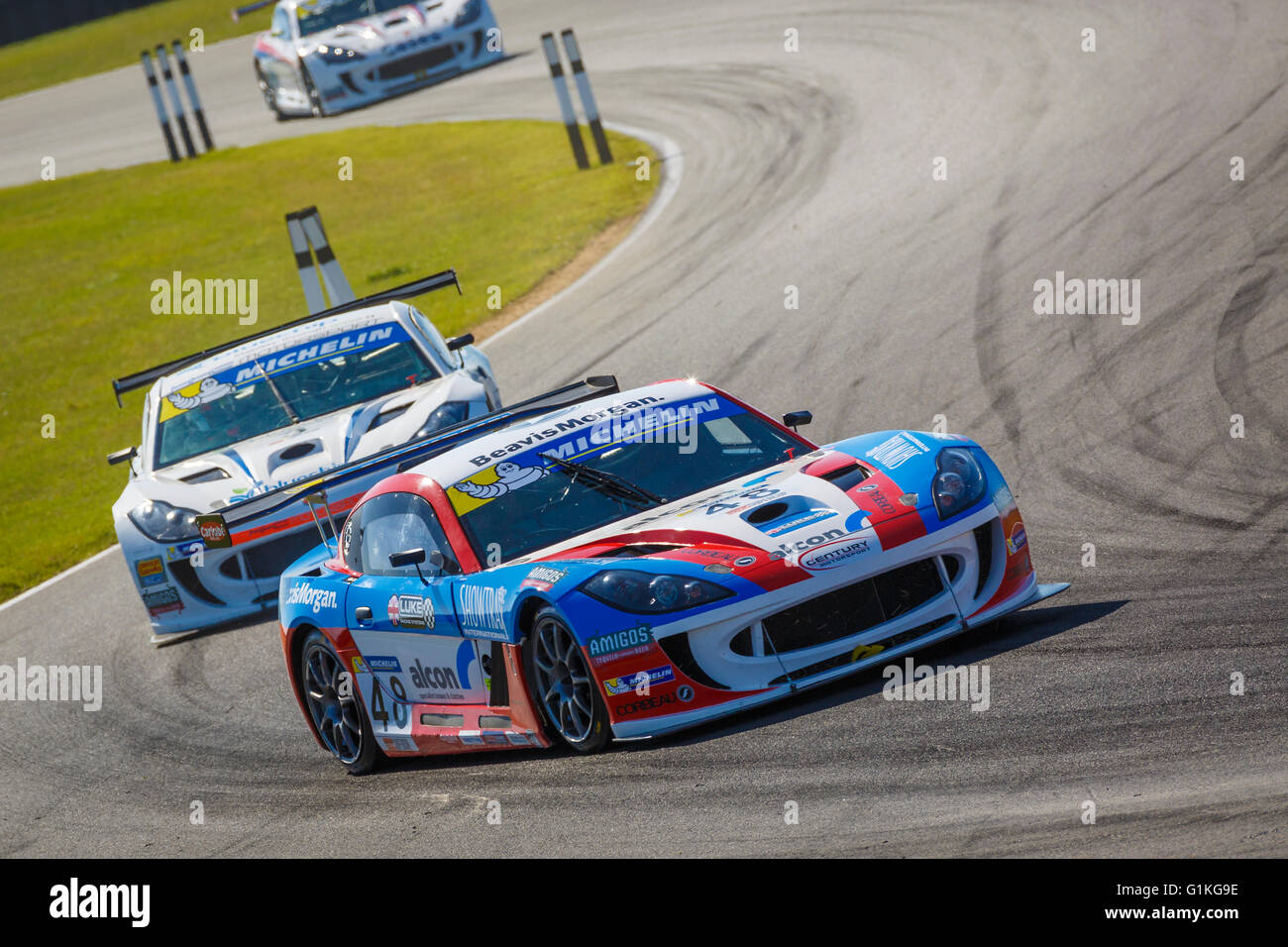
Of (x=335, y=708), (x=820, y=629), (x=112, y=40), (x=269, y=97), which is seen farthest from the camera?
(x=112, y=40)

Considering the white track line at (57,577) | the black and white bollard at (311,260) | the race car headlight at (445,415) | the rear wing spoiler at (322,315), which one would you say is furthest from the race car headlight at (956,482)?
the black and white bollard at (311,260)

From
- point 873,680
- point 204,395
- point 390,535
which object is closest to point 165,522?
point 204,395

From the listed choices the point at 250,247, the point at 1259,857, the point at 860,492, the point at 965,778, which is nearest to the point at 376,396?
the point at 860,492

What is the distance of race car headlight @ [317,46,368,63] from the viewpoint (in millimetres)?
24734

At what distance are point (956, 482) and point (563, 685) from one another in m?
Answer: 1.75

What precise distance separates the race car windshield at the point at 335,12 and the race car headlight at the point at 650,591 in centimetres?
1986

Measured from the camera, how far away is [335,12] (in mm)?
24734

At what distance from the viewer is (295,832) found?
6.80m

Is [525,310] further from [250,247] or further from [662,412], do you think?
[662,412]

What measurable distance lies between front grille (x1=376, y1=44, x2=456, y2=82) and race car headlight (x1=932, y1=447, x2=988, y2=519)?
1926cm

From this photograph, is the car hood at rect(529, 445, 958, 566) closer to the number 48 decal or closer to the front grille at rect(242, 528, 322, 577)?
the number 48 decal

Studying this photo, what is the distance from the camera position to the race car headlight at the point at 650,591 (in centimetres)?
612

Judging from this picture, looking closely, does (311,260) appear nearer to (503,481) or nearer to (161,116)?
(503,481)

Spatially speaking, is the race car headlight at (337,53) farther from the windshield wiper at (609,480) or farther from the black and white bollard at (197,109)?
the windshield wiper at (609,480)
